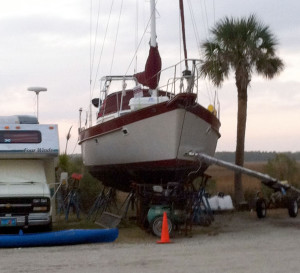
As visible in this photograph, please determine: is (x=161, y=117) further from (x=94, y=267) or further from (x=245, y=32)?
(x=245, y=32)

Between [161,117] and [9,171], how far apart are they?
420cm

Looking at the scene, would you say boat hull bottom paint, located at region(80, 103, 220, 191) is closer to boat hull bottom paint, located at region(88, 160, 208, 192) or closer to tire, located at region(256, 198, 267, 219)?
A: boat hull bottom paint, located at region(88, 160, 208, 192)

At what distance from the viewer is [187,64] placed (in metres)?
19.5

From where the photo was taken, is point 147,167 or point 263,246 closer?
point 263,246

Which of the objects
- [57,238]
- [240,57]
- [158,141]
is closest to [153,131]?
[158,141]

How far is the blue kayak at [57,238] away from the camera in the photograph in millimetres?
16156

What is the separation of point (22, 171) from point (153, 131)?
361 cm

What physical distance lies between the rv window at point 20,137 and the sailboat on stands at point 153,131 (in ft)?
8.75

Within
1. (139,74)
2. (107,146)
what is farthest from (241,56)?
(107,146)

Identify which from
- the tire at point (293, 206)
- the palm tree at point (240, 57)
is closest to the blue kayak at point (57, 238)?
the tire at point (293, 206)

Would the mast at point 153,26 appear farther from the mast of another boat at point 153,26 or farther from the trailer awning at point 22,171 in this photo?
the trailer awning at point 22,171

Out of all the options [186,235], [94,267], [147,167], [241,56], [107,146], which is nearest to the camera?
[94,267]

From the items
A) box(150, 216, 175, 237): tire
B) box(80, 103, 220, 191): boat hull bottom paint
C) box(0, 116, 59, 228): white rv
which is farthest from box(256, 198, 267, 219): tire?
box(0, 116, 59, 228): white rv

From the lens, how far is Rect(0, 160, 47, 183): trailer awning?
1848 cm
